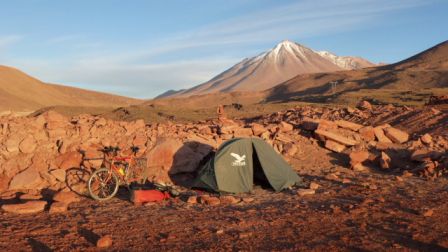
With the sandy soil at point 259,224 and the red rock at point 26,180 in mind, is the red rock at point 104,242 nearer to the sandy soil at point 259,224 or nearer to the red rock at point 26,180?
the sandy soil at point 259,224

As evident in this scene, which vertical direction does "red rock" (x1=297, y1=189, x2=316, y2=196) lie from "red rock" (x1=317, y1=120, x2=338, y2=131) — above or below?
below

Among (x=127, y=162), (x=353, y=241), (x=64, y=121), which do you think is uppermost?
(x=64, y=121)

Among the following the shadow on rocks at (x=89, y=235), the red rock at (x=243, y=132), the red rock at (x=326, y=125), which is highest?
the red rock at (x=326, y=125)

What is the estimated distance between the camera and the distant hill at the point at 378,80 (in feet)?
234

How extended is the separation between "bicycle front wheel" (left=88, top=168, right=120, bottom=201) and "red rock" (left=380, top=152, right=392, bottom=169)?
23.4 ft

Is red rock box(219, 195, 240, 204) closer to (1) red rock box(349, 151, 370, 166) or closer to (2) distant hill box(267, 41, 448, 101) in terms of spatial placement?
(1) red rock box(349, 151, 370, 166)

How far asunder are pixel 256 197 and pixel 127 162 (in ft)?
8.89

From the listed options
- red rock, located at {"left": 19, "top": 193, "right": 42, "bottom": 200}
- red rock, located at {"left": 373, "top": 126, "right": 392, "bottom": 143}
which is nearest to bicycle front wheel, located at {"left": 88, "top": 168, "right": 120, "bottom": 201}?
red rock, located at {"left": 19, "top": 193, "right": 42, "bottom": 200}

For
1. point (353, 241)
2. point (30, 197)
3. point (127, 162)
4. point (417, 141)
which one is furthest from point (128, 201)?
point (417, 141)

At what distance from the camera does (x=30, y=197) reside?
8.87 m

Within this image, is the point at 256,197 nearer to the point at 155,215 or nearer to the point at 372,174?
the point at 155,215

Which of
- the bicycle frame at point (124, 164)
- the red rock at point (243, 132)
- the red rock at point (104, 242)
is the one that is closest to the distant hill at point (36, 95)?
the red rock at point (243, 132)

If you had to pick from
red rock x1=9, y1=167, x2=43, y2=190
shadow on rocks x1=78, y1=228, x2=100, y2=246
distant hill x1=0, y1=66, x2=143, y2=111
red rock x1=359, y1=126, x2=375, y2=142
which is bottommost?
shadow on rocks x1=78, y1=228, x2=100, y2=246

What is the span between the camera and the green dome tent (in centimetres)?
952
